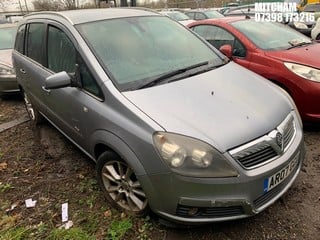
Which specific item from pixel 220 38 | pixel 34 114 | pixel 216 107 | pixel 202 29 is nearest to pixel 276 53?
pixel 220 38

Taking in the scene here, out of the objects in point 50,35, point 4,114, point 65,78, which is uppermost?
point 50,35

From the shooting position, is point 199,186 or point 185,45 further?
point 185,45

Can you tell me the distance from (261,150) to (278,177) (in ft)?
0.87

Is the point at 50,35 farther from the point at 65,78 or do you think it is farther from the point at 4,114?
the point at 4,114

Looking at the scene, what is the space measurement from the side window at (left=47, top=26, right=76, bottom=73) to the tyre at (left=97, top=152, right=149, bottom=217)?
101 centimetres

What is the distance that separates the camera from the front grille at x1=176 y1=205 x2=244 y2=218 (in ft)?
7.58

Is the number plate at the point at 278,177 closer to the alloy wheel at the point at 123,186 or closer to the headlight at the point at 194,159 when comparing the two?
the headlight at the point at 194,159

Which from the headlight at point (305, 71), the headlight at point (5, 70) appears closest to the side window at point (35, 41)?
the headlight at point (5, 70)

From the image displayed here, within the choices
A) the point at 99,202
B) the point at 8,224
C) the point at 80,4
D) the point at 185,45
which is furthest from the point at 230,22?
the point at 80,4

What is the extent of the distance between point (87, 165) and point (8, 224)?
3.48 feet

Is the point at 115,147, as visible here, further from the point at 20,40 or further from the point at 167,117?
the point at 20,40

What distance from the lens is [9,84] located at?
6.41 meters

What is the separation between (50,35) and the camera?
3711mm

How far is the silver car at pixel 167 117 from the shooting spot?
2.25 meters
